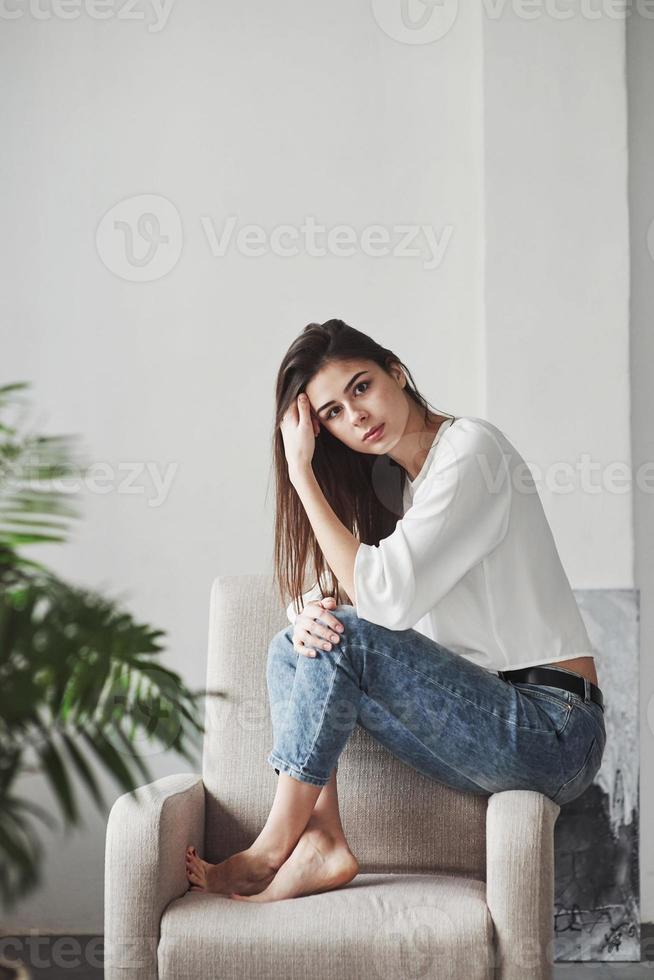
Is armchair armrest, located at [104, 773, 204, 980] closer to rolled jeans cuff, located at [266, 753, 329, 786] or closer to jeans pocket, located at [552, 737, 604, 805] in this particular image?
rolled jeans cuff, located at [266, 753, 329, 786]

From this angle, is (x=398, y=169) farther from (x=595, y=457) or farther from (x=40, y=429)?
(x=40, y=429)

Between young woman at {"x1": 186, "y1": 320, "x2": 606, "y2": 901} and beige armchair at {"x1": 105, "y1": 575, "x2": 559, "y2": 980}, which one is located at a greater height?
young woman at {"x1": 186, "y1": 320, "x2": 606, "y2": 901}

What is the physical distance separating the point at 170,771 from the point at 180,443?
823 mm

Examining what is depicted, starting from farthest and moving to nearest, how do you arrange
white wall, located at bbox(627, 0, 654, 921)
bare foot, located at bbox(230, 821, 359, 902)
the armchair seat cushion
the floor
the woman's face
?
white wall, located at bbox(627, 0, 654, 921)
the floor
the woman's face
bare foot, located at bbox(230, 821, 359, 902)
the armchair seat cushion

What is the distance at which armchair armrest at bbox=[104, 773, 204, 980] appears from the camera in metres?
1.39

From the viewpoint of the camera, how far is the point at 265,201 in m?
2.51

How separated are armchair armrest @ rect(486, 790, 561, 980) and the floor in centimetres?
88

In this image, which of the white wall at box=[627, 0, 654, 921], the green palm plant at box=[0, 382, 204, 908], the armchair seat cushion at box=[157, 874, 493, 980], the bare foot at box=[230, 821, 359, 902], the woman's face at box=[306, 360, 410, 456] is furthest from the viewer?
the white wall at box=[627, 0, 654, 921]

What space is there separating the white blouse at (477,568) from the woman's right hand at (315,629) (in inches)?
2.0

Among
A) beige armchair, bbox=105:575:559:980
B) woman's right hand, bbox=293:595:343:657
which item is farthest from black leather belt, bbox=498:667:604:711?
woman's right hand, bbox=293:595:343:657

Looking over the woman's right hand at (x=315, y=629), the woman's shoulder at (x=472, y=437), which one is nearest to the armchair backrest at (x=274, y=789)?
the woman's right hand at (x=315, y=629)

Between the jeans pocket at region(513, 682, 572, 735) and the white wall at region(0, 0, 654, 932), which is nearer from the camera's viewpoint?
the jeans pocket at region(513, 682, 572, 735)

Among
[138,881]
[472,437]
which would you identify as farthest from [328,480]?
[138,881]

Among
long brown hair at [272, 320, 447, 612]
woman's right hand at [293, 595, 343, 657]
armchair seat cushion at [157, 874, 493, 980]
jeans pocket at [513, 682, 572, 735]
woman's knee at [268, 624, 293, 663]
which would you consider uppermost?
long brown hair at [272, 320, 447, 612]
